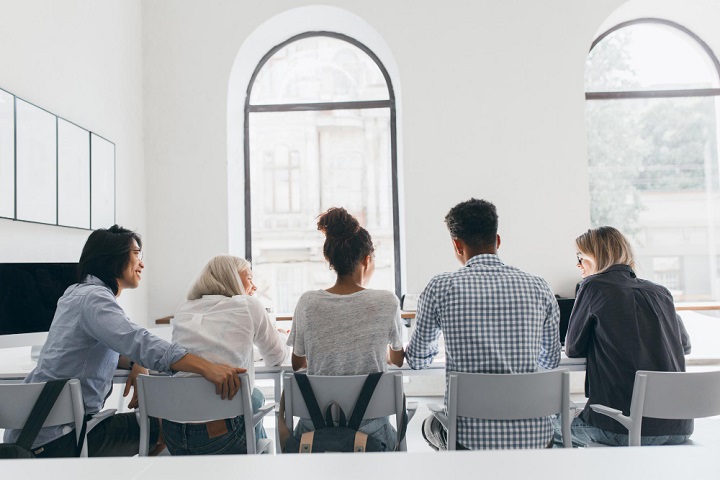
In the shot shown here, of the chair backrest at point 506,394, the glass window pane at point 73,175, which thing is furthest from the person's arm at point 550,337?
the glass window pane at point 73,175

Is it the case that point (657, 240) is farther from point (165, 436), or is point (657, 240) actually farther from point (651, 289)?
point (165, 436)

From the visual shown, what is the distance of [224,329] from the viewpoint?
71.5 inches

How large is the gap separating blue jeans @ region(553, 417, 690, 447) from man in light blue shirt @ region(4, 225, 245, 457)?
107 cm

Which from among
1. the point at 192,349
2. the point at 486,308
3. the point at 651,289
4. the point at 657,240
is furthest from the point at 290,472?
the point at 657,240

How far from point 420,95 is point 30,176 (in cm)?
263

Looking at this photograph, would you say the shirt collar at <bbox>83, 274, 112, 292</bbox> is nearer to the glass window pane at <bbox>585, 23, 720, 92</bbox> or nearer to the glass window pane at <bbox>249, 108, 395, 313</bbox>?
the glass window pane at <bbox>249, 108, 395, 313</bbox>

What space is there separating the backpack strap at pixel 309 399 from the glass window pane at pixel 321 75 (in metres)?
3.43

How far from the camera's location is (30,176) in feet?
8.86

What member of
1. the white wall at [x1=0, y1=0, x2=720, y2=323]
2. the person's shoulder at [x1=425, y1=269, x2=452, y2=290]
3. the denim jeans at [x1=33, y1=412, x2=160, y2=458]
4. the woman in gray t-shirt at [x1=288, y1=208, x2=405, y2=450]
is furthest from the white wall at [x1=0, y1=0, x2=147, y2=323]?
the person's shoulder at [x1=425, y1=269, x2=452, y2=290]

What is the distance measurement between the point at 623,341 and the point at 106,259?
1725mm

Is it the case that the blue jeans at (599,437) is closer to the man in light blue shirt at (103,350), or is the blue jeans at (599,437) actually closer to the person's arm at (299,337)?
the person's arm at (299,337)

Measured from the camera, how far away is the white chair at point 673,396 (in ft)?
5.37

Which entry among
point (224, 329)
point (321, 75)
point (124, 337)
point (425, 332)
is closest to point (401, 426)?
point (425, 332)

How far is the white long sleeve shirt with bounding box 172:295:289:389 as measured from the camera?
5.87 feet
